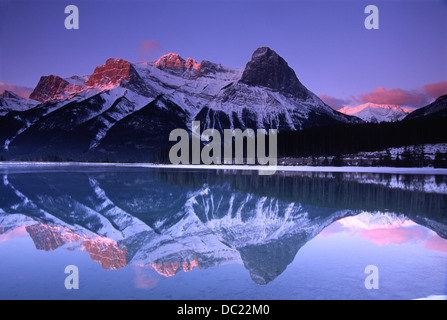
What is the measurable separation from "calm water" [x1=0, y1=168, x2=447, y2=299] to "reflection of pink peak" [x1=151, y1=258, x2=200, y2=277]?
3 cm

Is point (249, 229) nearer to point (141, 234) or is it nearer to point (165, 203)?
point (141, 234)

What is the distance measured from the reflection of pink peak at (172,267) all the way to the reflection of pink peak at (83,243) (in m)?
1.10

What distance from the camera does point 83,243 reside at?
13.3 m

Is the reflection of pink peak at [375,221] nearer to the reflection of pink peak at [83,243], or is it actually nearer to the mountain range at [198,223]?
the mountain range at [198,223]

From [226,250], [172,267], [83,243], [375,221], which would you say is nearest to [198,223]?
[226,250]

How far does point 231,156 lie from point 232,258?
134 meters

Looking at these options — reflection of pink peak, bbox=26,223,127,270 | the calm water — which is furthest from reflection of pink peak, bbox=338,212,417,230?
reflection of pink peak, bbox=26,223,127,270

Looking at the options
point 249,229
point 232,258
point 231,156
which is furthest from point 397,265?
point 231,156

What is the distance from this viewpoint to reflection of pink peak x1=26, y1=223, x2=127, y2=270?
1086 centimetres

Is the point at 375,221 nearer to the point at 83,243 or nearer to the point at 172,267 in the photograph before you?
the point at 172,267

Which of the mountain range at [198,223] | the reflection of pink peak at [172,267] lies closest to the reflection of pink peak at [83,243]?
the mountain range at [198,223]

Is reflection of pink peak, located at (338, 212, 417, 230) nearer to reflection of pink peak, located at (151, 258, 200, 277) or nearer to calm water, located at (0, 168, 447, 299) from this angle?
calm water, located at (0, 168, 447, 299)

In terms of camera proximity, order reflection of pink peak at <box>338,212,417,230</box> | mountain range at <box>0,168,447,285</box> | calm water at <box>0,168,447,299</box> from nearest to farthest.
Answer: calm water at <box>0,168,447,299</box>, mountain range at <box>0,168,447,285</box>, reflection of pink peak at <box>338,212,417,230</box>

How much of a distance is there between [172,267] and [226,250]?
8.83 feet
